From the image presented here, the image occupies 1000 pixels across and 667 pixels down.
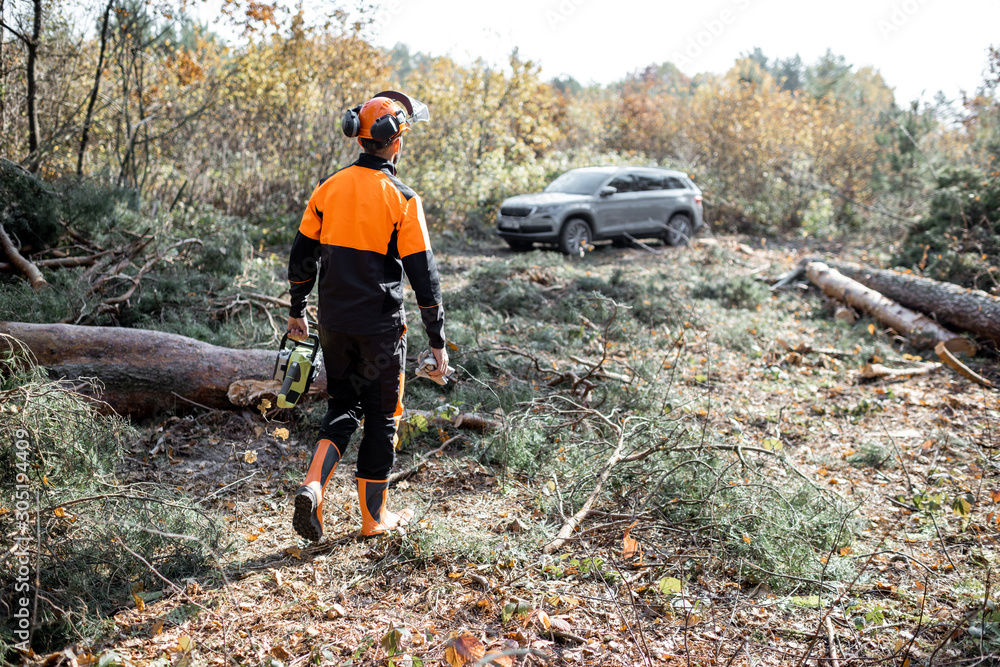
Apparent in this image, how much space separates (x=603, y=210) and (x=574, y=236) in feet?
3.01

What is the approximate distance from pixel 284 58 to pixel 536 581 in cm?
1184

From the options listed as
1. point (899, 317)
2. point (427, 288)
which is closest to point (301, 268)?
point (427, 288)

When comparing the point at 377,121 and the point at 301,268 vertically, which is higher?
the point at 377,121

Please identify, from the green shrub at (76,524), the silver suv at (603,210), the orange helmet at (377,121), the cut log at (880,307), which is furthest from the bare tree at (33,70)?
the cut log at (880,307)

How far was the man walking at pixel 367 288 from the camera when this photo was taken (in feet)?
9.65

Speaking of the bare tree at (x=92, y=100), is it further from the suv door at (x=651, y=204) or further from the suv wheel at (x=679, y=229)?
the suv wheel at (x=679, y=229)

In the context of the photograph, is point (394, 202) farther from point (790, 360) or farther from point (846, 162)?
point (846, 162)

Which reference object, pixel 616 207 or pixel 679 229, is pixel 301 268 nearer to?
pixel 616 207

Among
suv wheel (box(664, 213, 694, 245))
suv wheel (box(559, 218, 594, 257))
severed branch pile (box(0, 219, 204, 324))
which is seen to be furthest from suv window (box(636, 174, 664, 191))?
severed branch pile (box(0, 219, 204, 324))

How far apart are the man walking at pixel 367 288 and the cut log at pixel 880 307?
702 cm

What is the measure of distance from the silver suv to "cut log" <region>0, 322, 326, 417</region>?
7897 millimetres

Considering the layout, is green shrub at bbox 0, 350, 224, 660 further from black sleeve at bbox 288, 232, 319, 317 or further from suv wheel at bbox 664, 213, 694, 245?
suv wheel at bbox 664, 213, 694, 245

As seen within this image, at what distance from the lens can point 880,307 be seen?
330 inches

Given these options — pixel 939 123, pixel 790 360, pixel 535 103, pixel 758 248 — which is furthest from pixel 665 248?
pixel 939 123
